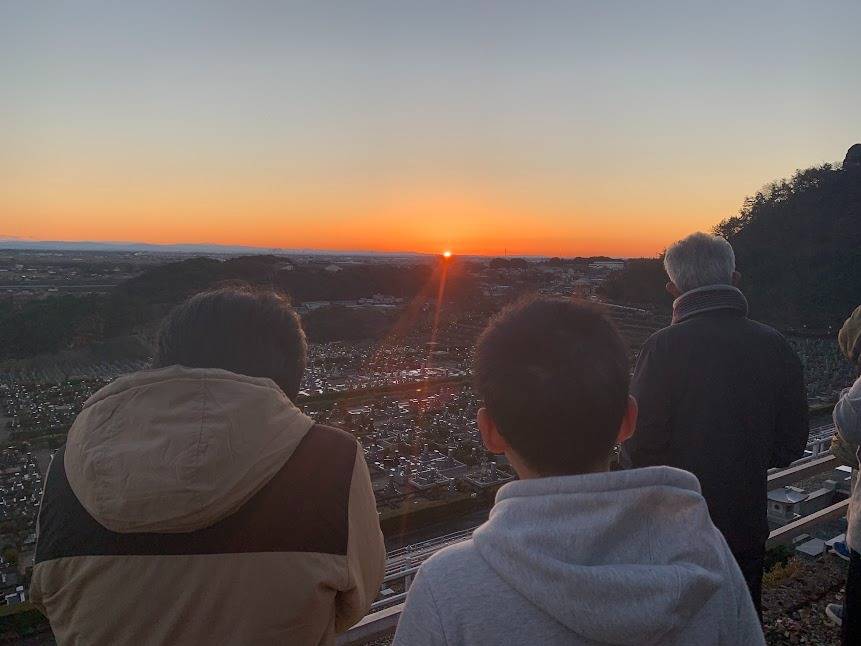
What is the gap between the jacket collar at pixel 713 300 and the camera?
1366 millimetres

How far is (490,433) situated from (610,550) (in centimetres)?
19

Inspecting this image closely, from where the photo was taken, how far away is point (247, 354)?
34.8 inches

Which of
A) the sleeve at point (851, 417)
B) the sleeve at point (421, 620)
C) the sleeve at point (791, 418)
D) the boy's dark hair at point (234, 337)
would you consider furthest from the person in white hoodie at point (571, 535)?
the sleeve at point (851, 417)

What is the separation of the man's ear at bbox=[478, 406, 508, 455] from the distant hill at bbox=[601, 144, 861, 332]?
Answer: 22207mm

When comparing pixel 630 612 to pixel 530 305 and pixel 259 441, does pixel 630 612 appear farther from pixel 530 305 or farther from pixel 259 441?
pixel 259 441

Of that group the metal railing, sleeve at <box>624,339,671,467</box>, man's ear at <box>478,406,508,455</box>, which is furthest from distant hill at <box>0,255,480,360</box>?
man's ear at <box>478,406,508,455</box>

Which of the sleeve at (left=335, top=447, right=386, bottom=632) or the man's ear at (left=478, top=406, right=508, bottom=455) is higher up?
the man's ear at (left=478, top=406, right=508, bottom=455)

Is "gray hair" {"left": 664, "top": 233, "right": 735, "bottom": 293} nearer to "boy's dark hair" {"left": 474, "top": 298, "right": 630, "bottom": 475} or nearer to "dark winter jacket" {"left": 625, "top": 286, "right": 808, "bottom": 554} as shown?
"dark winter jacket" {"left": 625, "top": 286, "right": 808, "bottom": 554}

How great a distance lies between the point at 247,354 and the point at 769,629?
6.67 ft

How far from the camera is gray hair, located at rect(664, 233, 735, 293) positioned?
142 centimetres

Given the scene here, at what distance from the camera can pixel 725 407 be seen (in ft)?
4.29

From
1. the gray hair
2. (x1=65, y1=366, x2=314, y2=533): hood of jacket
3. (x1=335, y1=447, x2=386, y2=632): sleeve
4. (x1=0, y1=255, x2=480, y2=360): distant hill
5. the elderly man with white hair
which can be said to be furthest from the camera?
(x1=0, y1=255, x2=480, y2=360): distant hill

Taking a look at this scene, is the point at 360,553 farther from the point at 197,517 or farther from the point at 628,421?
the point at 628,421

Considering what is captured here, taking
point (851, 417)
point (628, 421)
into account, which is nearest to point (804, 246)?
point (851, 417)
